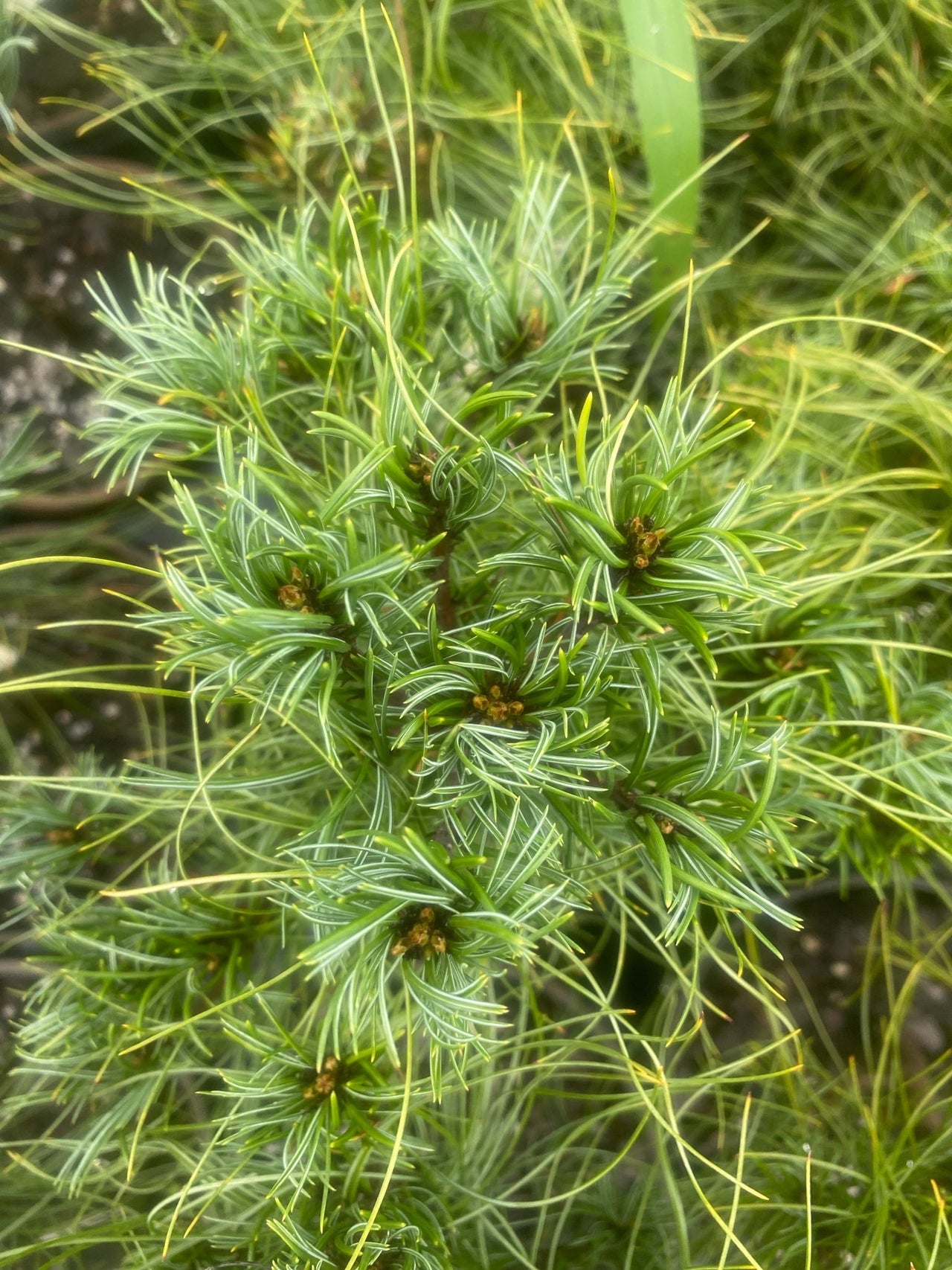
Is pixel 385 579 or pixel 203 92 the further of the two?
pixel 203 92

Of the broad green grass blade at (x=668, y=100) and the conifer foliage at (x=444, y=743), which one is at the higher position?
the broad green grass blade at (x=668, y=100)

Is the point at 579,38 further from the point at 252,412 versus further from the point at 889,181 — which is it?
the point at 252,412

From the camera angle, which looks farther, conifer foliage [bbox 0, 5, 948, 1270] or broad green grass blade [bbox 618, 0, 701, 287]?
broad green grass blade [bbox 618, 0, 701, 287]

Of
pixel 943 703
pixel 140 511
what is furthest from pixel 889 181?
pixel 140 511

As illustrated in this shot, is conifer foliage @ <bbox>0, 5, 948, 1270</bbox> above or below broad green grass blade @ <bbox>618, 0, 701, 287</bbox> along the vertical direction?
below

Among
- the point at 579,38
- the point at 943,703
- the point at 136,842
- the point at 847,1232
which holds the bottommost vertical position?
the point at 847,1232

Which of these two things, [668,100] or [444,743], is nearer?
[444,743]

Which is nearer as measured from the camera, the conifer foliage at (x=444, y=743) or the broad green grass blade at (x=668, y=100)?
the conifer foliage at (x=444, y=743)

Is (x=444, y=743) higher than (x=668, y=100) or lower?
lower
